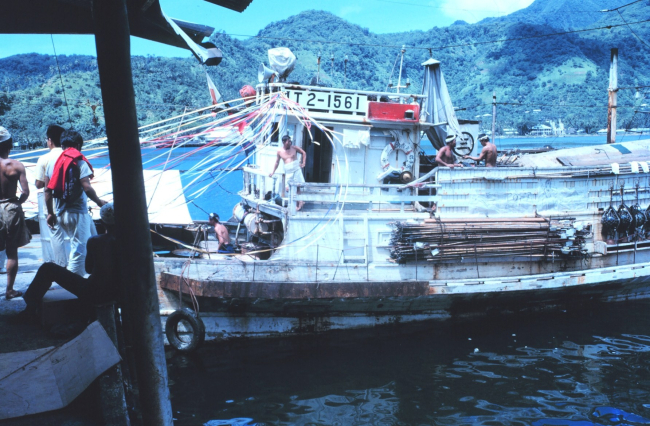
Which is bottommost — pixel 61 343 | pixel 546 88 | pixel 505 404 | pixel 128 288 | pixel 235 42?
pixel 505 404

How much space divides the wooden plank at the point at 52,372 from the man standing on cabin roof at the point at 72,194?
7.11ft

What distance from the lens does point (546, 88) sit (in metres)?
110

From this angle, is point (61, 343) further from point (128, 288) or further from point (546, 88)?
point (546, 88)

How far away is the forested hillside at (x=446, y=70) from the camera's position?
192 feet

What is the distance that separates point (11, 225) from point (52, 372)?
8.72 ft

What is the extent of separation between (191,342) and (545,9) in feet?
709

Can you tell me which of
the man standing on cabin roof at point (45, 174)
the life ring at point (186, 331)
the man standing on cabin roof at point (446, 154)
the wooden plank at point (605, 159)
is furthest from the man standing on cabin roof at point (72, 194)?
the wooden plank at point (605, 159)

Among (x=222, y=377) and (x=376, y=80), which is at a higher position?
(x=376, y=80)

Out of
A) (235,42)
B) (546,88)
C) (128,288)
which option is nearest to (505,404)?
(128,288)

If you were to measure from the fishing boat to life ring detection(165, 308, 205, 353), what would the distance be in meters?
0.02

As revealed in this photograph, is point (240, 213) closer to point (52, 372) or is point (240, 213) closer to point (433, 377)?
point (433, 377)

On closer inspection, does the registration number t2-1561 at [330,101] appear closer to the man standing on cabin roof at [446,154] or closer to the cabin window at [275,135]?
the cabin window at [275,135]

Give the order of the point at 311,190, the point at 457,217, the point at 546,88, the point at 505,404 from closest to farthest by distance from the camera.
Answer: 1. the point at 505,404
2. the point at 457,217
3. the point at 311,190
4. the point at 546,88

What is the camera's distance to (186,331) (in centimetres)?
841
